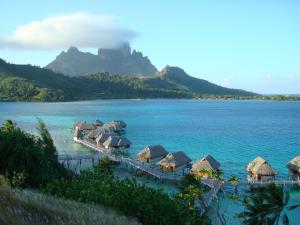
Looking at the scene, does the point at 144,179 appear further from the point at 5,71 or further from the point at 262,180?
the point at 5,71

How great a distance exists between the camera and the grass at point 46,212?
10022mm

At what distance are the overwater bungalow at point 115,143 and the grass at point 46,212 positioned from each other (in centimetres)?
3185

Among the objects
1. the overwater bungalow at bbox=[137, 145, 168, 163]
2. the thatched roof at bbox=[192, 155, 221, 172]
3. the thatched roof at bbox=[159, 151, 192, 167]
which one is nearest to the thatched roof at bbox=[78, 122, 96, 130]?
the overwater bungalow at bbox=[137, 145, 168, 163]

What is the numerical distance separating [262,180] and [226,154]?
14289mm

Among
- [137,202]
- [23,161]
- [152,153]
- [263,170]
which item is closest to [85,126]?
[152,153]

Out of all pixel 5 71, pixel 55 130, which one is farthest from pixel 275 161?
pixel 5 71

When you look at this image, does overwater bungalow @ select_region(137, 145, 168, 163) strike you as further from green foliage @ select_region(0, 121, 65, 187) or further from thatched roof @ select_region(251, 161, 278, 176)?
green foliage @ select_region(0, 121, 65, 187)

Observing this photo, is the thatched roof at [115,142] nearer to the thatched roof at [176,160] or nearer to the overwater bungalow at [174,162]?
the overwater bungalow at [174,162]

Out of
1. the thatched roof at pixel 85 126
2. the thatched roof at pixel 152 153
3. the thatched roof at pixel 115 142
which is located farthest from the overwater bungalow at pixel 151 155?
the thatched roof at pixel 85 126

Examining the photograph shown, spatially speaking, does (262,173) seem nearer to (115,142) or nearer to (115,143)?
(115,143)

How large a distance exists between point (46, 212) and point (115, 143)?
33254 mm

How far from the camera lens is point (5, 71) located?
193 m

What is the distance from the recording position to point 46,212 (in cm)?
1080

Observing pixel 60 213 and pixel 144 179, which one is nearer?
pixel 60 213
